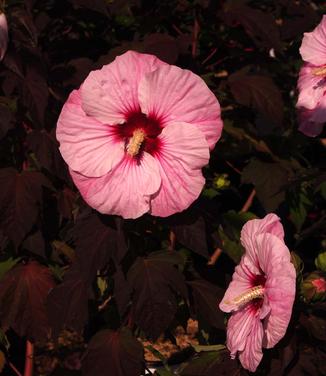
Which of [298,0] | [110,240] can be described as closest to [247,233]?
[110,240]

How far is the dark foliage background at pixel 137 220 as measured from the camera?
1.36 m

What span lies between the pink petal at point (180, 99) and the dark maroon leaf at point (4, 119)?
433 mm

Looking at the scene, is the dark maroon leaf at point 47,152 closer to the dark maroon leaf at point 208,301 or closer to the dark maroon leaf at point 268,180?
the dark maroon leaf at point 208,301

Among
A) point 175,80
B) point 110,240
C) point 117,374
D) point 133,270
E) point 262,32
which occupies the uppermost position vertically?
point 175,80

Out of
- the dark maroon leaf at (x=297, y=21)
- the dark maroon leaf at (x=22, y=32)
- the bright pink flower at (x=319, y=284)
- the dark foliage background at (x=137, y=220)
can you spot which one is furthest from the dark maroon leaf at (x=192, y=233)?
the dark maroon leaf at (x=297, y=21)

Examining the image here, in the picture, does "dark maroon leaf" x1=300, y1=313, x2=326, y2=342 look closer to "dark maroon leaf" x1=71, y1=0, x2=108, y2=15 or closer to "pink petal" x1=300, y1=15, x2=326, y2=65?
"pink petal" x1=300, y1=15, x2=326, y2=65

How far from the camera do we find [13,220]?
1552mm

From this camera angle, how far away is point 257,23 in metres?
1.82

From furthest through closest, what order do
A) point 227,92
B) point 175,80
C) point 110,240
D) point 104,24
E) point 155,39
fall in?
point 104,24, point 227,92, point 155,39, point 110,240, point 175,80

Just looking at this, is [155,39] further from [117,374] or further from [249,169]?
[117,374]

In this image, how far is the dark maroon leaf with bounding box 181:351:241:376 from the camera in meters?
1.28

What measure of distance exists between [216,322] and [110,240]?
34 cm

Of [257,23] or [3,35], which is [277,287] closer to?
[3,35]

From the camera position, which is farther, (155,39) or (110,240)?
(155,39)
